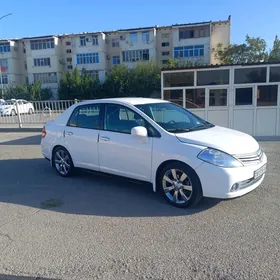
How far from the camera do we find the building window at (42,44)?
47.7 metres

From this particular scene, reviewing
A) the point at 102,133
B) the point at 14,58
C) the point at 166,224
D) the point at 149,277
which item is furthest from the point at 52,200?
the point at 14,58

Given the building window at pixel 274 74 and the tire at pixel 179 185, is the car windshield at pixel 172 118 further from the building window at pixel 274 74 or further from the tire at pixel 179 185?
the building window at pixel 274 74

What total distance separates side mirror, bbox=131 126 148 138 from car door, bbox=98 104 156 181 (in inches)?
3.8

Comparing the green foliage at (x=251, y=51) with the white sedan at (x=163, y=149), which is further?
the green foliage at (x=251, y=51)

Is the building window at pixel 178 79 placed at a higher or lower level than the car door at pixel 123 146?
higher

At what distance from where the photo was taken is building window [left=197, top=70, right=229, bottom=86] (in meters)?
9.27

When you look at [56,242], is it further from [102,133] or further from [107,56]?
[107,56]

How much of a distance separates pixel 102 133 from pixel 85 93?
37122mm

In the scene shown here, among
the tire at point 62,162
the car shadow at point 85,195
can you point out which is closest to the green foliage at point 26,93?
the car shadow at point 85,195

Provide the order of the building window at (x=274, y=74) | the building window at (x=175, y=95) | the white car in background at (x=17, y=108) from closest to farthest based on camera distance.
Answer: the building window at (x=274, y=74)
the building window at (x=175, y=95)
the white car in background at (x=17, y=108)

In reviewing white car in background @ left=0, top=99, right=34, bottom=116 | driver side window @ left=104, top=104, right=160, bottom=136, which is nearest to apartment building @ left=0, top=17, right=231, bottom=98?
white car in background @ left=0, top=99, right=34, bottom=116

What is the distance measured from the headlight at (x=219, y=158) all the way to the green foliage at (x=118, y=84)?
3359cm

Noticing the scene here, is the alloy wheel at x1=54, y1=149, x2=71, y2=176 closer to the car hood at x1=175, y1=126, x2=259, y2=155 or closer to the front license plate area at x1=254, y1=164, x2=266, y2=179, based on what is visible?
the car hood at x1=175, y1=126, x2=259, y2=155

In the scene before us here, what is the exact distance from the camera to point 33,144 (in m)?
9.16
